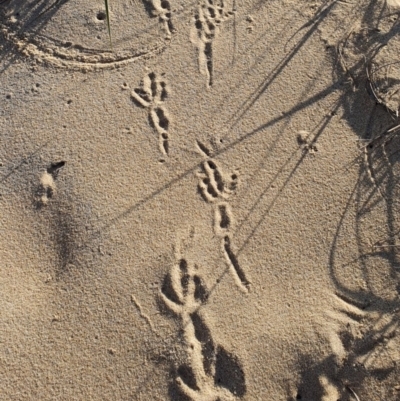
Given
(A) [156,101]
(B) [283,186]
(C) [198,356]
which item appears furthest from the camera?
(A) [156,101]

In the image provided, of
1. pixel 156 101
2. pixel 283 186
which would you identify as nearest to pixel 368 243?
pixel 283 186

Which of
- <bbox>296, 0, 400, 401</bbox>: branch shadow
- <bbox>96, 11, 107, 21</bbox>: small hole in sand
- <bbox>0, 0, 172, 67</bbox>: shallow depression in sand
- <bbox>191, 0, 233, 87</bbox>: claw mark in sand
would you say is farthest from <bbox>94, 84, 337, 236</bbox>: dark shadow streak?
<bbox>96, 11, 107, 21</bbox>: small hole in sand

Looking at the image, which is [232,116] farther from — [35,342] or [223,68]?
[35,342]

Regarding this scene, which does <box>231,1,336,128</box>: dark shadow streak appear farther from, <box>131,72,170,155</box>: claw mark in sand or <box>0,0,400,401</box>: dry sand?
<box>131,72,170,155</box>: claw mark in sand

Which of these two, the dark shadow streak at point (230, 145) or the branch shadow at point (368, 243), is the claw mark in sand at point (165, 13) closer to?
the dark shadow streak at point (230, 145)

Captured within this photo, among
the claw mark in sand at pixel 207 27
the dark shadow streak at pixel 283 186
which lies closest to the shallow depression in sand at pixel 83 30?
the claw mark in sand at pixel 207 27

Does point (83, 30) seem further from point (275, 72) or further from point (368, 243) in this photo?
point (368, 243)
